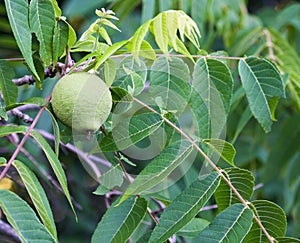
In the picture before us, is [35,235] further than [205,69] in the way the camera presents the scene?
No

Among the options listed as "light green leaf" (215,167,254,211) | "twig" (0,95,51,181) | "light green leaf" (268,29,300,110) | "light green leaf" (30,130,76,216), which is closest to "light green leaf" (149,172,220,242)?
"light green leaf" (215,167,254,211)

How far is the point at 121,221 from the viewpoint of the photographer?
0.94m

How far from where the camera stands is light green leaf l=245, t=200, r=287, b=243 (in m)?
0.95

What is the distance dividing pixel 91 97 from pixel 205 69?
0.24m

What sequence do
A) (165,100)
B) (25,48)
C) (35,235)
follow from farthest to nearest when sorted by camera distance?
(165,100) → (25,48) → (35,235)

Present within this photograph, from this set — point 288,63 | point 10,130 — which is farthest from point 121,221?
point 288,63

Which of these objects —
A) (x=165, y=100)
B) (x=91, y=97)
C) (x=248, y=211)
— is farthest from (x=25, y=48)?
(x=248, y=211)

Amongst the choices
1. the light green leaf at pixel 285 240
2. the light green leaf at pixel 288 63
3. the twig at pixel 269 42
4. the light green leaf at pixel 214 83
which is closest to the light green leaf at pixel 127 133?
the light green leaf at pixel 214 83

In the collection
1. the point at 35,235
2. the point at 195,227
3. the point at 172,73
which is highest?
the point at 172,73

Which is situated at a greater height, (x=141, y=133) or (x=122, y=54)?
(x=122, y=54)

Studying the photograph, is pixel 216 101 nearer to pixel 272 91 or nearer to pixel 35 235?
pixel 272 91

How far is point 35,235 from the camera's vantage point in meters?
0.80

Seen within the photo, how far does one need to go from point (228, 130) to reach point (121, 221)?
1.08 meters

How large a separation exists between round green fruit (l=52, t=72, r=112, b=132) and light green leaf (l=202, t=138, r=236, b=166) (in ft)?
0.59
